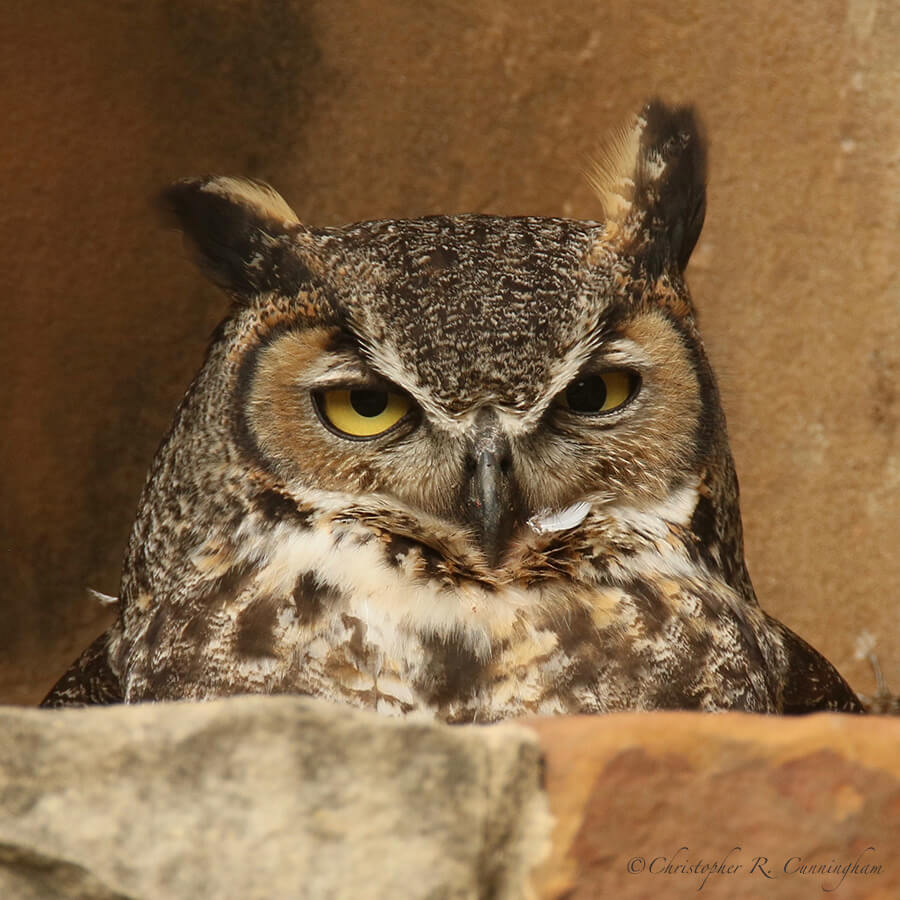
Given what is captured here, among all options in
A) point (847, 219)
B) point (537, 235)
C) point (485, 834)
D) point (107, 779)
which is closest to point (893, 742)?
point (485, 834)

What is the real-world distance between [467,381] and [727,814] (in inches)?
23.3

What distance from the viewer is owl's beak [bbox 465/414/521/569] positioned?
4.44 ft

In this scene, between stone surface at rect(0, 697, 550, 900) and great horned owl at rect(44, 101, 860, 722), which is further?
great horned owl at rect(44, 101, 860, 722)

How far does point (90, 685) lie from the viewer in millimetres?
1816

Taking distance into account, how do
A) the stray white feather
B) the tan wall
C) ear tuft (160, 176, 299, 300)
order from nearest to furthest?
the stray white feather < ear tuft (160, 176, 299, 300) < the tan wall

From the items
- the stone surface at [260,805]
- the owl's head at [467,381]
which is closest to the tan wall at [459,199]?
the owl's head at [467,381]

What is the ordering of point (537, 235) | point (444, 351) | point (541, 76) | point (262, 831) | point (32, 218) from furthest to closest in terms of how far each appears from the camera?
1. point (541, 76)
2. point (32, 218)
3. point (537, 235)
4. point (444, 351)
5. point (262, 831)

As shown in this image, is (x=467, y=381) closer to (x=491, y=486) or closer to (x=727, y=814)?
(x=491, y=486)

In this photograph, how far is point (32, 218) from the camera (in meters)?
2.30

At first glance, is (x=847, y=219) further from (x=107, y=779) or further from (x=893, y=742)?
(x=107, y=779)

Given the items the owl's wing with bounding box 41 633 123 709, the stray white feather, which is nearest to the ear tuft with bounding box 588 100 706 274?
the stray white feather

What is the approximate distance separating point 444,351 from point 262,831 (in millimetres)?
633

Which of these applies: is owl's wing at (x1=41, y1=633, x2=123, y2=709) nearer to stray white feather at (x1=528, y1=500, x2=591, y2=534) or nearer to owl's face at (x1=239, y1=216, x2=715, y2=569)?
owl's face at (x1=239, y1=216, x2=715, y2=569)

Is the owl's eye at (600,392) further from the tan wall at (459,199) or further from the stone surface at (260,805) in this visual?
the tan wall at (459,199)
